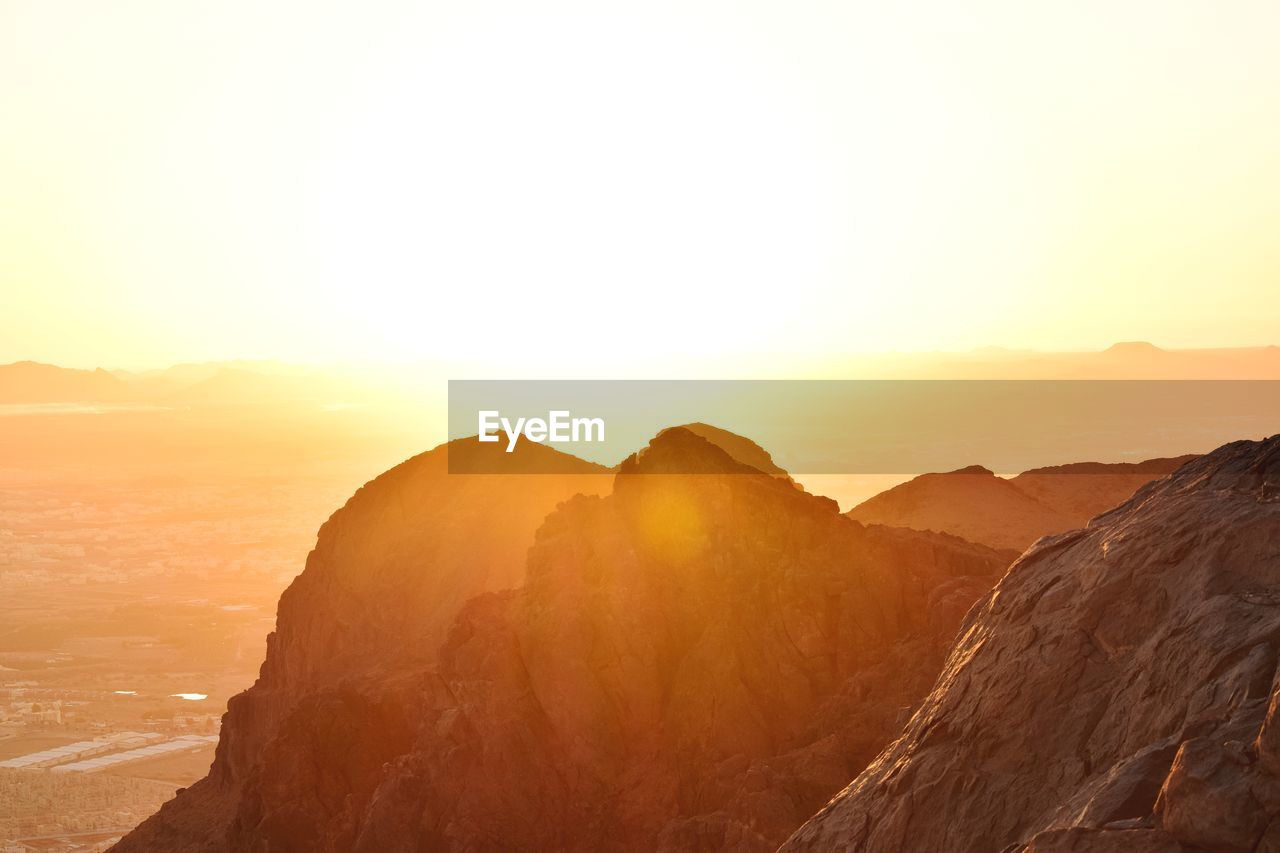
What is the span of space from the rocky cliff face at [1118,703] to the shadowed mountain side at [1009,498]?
5012 cm

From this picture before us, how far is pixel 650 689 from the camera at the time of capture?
1674 inches

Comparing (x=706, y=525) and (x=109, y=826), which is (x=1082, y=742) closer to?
(x=706, y=525)

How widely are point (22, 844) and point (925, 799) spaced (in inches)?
4942

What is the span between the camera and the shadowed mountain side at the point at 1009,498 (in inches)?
2931

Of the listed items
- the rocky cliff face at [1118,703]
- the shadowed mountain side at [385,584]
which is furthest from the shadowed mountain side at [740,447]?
the rocky cliff face at [1118,703]

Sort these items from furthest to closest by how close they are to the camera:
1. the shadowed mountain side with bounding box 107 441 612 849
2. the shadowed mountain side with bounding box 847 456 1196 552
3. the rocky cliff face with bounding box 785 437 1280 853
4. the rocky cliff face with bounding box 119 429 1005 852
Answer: the shadowed mountain side with bounding box 847 456 1196 552
the shadowed mountain side with bounding box 107 441 612 849
the rocky cliff face with bounding box 119 429 1005 852
the rocky cliff face with bounding box 785 437 1280 853

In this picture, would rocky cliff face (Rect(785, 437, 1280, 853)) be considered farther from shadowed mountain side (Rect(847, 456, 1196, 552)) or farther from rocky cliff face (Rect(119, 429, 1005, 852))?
shadowed mountain side (Rect(847, 456, 1196, 552))

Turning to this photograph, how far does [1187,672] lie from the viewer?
57.8ft

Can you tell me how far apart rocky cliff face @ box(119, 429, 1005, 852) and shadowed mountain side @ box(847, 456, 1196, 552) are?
2428 centimetres

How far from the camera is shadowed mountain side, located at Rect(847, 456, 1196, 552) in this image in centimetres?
7444

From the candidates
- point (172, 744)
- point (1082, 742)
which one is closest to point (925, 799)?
point (1082, 742)

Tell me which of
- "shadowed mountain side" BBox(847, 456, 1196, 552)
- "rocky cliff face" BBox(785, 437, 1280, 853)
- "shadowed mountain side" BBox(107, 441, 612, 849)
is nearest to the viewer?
"rocky cliff face" BBox(785, 437, 1280, 853)

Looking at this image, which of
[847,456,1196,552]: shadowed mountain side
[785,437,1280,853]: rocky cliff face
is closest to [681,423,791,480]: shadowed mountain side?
[847,456,1196,552]: shadowed mountain side

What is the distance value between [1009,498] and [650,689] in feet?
141
